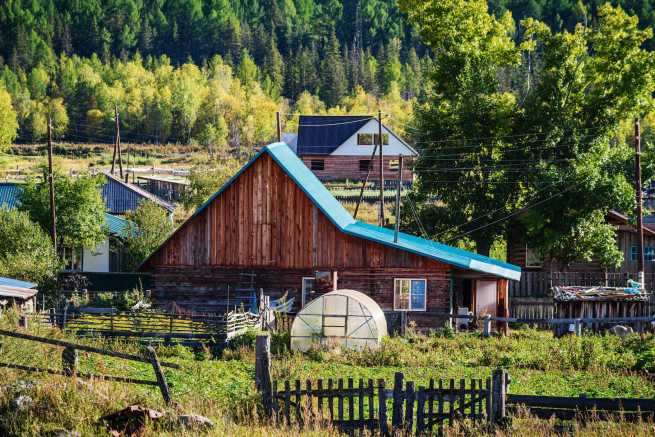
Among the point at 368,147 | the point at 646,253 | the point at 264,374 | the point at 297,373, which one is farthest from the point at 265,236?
the point at 368,147

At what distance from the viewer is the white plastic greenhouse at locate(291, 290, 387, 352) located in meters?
29.1

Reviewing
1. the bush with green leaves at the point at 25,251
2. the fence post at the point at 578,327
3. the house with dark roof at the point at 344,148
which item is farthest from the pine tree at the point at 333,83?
the fence post at the point at 578,327

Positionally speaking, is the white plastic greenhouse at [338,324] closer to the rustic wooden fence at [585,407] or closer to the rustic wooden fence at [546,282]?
the rustic wooden fence at [585,407]

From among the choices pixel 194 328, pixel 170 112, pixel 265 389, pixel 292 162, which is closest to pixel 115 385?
pixel 265 389

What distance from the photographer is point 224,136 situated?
451ft

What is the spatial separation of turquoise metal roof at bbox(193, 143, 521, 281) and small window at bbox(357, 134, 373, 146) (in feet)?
157

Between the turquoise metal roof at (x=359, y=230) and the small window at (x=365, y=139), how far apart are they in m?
47.8

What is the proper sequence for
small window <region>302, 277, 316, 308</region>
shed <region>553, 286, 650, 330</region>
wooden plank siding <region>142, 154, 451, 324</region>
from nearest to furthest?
shed <region>553, 286, 650, 330</region>
wooden plank siding <region>142, 154, 451, 324</region>
small window <region>302, 277, 316, 308</region>

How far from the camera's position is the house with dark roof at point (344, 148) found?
279 ft

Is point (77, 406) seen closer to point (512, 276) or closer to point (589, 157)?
point (512, 276)

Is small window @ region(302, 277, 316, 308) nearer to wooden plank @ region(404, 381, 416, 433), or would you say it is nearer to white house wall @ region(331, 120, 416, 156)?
wooden plank @ region(404, 381, 416, 433)

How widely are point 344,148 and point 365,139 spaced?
2.63 m

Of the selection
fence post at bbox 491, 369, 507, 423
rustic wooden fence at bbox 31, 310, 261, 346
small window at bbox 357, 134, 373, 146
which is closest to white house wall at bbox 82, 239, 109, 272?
rustic wooden fence at bbox 31, 310, 261, 346

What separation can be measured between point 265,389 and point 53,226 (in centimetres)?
3098
